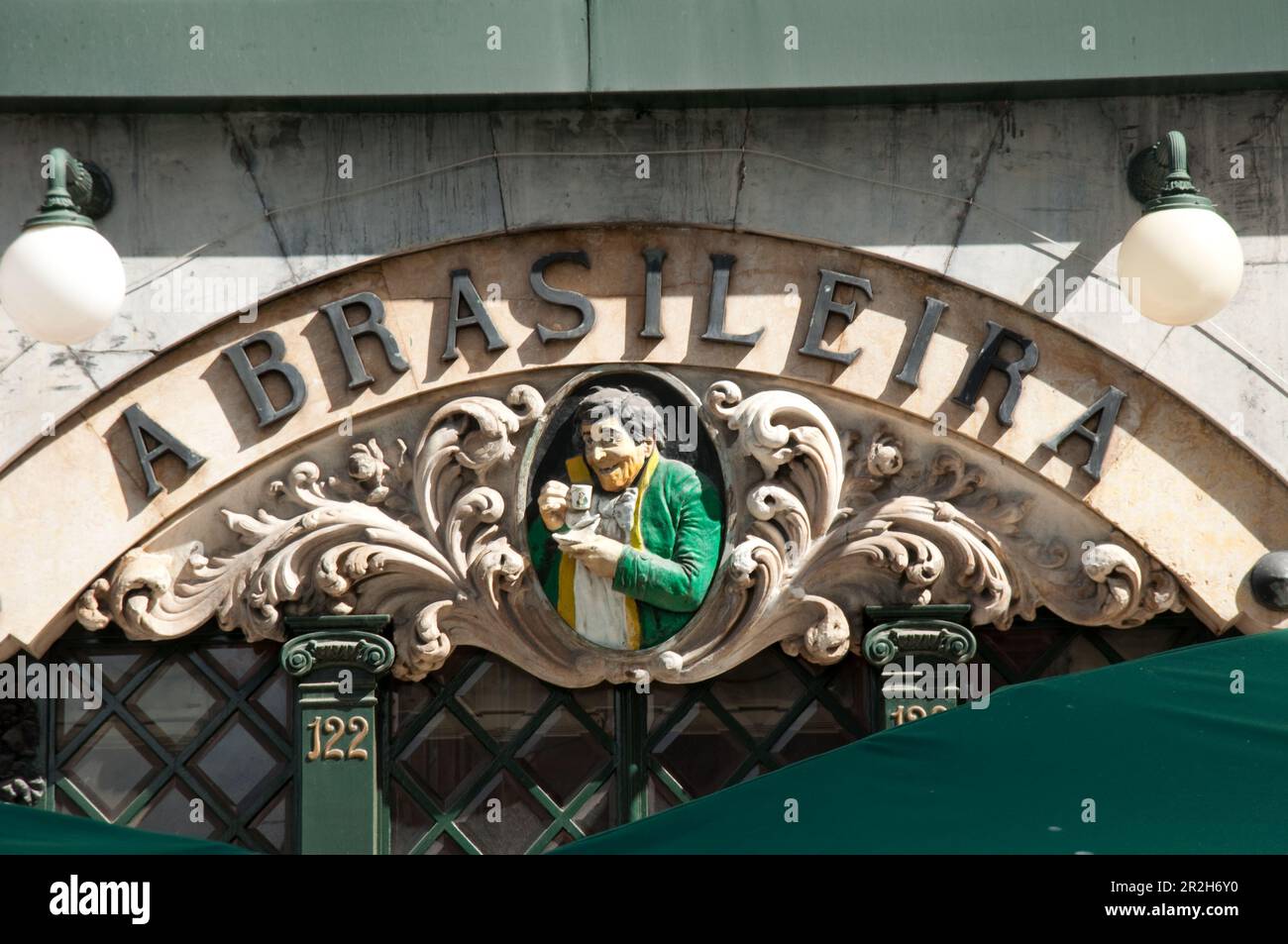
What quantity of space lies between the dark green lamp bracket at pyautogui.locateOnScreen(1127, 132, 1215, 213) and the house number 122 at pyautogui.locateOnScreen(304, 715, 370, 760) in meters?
4.64

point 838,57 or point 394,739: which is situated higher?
point 838,57

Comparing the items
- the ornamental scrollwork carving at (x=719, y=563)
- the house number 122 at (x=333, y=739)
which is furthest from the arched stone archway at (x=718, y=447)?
the house number 122 at (x=333, y=739)

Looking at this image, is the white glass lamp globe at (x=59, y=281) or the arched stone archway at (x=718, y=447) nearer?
the white glass lamp globe at (x=59, y=281)

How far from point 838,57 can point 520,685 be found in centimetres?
357

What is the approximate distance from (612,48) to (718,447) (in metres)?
2.08

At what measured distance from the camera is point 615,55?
34.5 ft

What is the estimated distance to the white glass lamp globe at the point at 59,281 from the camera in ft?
31.4

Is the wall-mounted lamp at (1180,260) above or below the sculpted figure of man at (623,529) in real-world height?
above

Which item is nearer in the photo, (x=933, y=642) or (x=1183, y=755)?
(x=1183, y=755)

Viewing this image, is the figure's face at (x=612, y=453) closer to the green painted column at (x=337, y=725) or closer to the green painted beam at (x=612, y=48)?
the green painted column at (x=337, y=725)

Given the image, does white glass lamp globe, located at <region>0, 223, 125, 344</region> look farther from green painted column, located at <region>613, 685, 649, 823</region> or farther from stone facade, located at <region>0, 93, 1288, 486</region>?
green painted column, located at <region>613, 685, 649, 823</region>

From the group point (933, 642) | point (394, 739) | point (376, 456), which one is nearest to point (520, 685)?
point (394, 739)

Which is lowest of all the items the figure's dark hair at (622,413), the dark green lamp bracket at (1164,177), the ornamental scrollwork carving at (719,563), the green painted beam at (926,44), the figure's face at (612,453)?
the ornamental scrollwork carving at (719,563)

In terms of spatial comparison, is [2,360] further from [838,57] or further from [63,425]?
[838,57]
